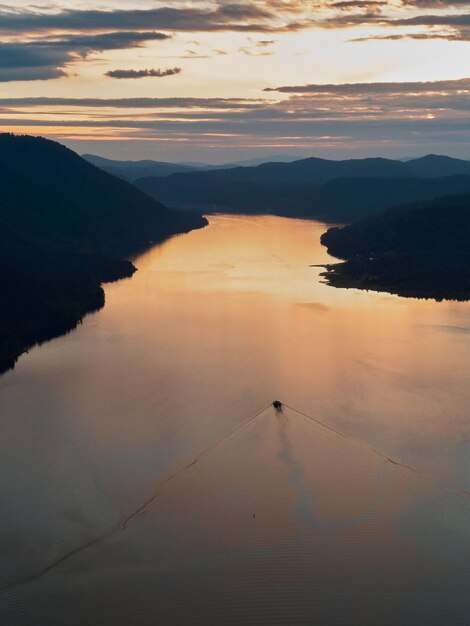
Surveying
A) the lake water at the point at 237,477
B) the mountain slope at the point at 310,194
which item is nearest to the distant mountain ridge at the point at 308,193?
the mountain slope at the point at 310,194

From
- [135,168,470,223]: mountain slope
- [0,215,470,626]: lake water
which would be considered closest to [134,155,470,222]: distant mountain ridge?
[135,168,470,223]: mountain slope

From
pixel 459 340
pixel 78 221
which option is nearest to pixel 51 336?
pixel 459 340

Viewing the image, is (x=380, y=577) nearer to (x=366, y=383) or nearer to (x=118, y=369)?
(x=366, y=383)

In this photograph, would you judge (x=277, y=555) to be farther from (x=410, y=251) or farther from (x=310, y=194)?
(x=310, y=194)

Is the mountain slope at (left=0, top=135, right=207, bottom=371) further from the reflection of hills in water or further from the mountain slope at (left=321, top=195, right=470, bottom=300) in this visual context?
the mountain slope at (left=321, top=195, right=470, bottom=300)

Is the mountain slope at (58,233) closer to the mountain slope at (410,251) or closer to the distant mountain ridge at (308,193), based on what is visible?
the mountain slope at (410,251)

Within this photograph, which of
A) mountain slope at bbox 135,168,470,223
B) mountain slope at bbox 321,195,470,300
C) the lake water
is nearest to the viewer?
the lake water
